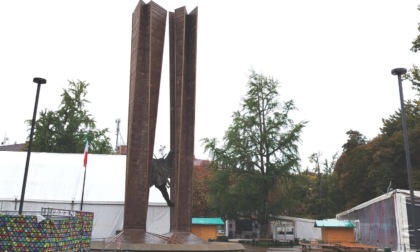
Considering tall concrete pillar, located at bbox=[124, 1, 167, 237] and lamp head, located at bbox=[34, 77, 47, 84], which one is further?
lamp head, located at bbox=[34, 77, 47, 84]

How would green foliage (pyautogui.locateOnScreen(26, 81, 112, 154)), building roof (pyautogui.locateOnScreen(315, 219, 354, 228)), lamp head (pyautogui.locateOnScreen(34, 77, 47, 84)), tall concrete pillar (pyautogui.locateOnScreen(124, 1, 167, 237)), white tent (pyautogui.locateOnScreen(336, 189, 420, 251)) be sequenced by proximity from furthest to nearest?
green foliage (pyautogui.locateOnScreen(26, 81, 112, 154))
building roof (pyautogui.locateOnScreen(315, 219, 354, 228))
white tent (pyautogui.locateOnScreen(336, 189, 420, 251))
lamp head (pyautogui.locateOnScreen(34, 77, 47, 84))
tall concrete pillar (pyautogui.locateOnScreen(124, 1, 167, 237))

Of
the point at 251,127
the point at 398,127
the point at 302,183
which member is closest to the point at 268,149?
the point at 251,127

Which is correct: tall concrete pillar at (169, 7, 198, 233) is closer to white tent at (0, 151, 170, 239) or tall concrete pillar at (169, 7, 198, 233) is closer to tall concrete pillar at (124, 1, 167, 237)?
tall concrete pillar at (124, 1, 167, 237)

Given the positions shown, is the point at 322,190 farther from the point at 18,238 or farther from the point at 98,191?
the point at 18,238

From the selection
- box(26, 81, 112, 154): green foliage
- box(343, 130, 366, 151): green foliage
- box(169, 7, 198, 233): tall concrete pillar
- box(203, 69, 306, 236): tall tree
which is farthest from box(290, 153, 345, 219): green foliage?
box(169, 7, 198, 233): tall concrete pillar

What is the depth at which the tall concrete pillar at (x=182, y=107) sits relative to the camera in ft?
43.9

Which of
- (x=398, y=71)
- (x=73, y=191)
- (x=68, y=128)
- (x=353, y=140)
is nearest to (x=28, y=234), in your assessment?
(x=398, y=71)

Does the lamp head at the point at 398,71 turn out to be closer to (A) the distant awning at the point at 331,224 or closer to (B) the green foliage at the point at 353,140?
(A) the distant awning at the point at 331,224

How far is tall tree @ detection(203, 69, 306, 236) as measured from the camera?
103 ft

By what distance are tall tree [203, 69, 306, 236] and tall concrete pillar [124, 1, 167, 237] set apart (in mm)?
18974

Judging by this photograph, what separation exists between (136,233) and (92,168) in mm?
12207

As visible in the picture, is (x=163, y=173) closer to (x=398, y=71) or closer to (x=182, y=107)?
(x=182, y=107)

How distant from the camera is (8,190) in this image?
66.2ft

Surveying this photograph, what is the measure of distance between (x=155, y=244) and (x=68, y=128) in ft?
95.8
